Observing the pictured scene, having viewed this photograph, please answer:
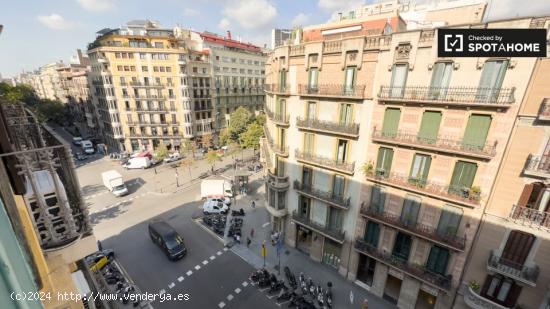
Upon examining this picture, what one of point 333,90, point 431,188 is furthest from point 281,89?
point 431,188

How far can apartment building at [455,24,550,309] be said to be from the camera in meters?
14.4

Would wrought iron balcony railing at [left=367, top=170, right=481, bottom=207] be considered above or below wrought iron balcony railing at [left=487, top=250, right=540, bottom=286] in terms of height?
above

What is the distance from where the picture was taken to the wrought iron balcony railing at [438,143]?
15.9 m

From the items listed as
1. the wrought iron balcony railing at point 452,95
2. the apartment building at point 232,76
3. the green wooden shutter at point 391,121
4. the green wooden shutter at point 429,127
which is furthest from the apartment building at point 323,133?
the apartment building at point 232,76

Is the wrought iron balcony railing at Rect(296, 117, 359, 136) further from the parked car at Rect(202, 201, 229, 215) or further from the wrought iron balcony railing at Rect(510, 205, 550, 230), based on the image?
the parked car at Rect(202, 201, 229, 215)

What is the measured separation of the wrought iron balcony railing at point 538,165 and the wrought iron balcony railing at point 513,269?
602 cm

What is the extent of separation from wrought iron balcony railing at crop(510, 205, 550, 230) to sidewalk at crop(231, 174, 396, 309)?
1284 cm

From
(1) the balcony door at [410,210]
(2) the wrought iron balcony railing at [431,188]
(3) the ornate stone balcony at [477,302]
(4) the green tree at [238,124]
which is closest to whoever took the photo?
(2) the wrought iron balcony railing at [431,188]

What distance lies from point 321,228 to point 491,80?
18.0m

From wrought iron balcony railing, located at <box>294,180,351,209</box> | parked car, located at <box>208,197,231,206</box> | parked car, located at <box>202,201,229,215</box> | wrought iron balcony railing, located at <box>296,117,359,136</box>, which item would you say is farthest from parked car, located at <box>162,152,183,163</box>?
wrought iron balcony railing, located at <box>296,117,359,136</box>

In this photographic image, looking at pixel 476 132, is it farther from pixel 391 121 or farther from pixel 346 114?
pixel 346 114

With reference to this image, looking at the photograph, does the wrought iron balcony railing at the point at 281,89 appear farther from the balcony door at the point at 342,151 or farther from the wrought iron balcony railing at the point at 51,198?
the wrought iron balcony railing at the point at 51,198

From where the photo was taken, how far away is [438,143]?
1748cm

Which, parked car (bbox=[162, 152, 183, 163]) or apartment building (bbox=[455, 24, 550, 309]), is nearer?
apartment building (bbox=[455, 24, 550, 309])
